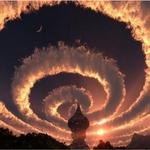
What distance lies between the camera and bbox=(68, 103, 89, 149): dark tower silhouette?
141 meters

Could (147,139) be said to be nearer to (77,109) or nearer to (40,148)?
(77,109)

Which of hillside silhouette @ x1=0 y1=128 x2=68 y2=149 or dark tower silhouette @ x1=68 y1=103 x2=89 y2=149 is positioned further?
dark tower silhouette @ x1=68 y1=103 x2=89 y2=149

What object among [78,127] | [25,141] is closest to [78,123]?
[78,127]

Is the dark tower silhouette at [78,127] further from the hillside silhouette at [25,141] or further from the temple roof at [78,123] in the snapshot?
the hillside silhouette at [25,141]

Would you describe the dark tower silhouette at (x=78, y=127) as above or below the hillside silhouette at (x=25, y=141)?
above

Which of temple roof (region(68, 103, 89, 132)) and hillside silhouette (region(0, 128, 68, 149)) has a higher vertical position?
temple roof (region(68, 103, 89, 132))

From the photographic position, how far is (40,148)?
168 feet

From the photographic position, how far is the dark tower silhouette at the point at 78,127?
14088 centimetres

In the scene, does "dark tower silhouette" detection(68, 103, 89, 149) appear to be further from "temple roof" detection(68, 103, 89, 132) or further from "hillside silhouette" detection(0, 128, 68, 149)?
"hillside silhouette" detection(0, 128, 68, 149)

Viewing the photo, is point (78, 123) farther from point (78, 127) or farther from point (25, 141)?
point (25, 141)

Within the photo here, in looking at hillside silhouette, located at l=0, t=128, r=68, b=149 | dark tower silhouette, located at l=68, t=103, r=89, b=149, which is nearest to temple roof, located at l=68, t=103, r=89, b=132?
dark tower silhouette, located at l=68, t=103, r=89, b=149

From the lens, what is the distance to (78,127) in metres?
141

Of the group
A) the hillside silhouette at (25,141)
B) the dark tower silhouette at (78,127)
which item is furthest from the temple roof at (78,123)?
the hillside silhouette at (25,141)

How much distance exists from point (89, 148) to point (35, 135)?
87.9 metres
